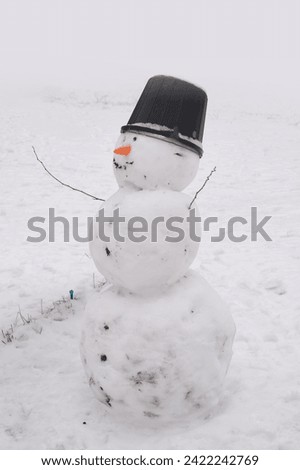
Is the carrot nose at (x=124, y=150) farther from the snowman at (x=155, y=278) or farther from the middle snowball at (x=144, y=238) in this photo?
the middle snowball at (x=144, y=238)

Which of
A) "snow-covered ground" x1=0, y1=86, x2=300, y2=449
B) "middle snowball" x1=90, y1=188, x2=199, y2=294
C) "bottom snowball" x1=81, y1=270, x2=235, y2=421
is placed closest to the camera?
"middle snowball" x1=90, y1=188, x2=199, y2=294

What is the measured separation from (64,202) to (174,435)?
611cm

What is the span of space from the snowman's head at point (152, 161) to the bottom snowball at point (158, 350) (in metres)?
0.73

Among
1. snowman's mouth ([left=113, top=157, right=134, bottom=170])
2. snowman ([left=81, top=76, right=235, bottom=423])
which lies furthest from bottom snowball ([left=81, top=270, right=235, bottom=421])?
snowman's mouth ([left=113, top=157, right=134, bottom=170])

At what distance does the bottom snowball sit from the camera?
102 inches

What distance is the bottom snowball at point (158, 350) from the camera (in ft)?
8.50

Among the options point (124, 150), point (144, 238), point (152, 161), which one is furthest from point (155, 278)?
point (124, 150)

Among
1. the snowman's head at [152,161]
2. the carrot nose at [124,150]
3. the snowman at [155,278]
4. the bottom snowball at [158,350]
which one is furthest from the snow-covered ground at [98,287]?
the carrot nose at [124,150]

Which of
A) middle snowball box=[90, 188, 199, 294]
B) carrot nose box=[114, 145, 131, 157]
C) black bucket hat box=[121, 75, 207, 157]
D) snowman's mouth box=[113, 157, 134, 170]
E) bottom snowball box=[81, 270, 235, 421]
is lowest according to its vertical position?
bottom snowball box=[81, 270, 235, 421]

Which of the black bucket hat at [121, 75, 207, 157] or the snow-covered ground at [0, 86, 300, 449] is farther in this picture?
the snow-covered ground at [0, 86, 300, 449]

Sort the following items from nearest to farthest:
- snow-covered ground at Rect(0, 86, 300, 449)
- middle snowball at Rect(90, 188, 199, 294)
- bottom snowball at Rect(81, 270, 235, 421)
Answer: middle snowball at Rect(90, 188, 199, 294) < bottom snowball at Rect(81, 270, 235, 421) < snow-covered ground at Rect(0, 86, 300, 449)

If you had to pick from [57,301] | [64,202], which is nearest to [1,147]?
[64,202]

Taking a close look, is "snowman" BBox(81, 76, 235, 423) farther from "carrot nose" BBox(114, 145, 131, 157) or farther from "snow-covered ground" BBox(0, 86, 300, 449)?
"snow-covered ground" BBox(0, 86, 300, 449)

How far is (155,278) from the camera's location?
2576 mm
